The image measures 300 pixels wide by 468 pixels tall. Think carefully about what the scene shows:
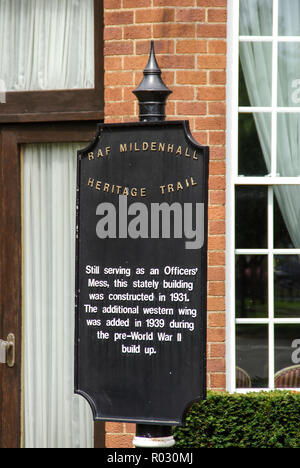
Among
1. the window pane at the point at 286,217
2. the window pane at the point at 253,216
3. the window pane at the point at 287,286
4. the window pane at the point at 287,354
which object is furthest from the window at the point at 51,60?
the window pane at the point at 287,354

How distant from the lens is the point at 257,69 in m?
5.62

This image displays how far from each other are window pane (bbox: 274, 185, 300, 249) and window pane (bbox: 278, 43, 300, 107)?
602 millimetres

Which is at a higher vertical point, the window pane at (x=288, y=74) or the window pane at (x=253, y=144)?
the window pane at (x=288, y=74)

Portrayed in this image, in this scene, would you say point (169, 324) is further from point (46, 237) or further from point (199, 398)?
point (46, 237)

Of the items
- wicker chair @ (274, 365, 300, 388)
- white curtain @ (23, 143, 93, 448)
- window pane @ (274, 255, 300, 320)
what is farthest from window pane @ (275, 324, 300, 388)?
white curtain @ (23, 143, 93, 448)

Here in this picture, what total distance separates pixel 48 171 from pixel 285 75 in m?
1.82

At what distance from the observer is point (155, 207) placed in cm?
403

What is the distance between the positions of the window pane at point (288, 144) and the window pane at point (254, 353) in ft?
3.60

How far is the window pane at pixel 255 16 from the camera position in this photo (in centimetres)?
559

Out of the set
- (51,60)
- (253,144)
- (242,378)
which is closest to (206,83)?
(253,144)

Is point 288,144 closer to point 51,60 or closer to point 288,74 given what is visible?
point 288,74

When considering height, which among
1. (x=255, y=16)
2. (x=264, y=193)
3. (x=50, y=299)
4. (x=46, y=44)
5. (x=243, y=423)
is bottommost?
(x=243, y=423)

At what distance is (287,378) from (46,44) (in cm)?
293

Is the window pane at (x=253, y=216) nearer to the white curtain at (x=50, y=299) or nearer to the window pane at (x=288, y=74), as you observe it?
the window pane at (x=288, y=74)
